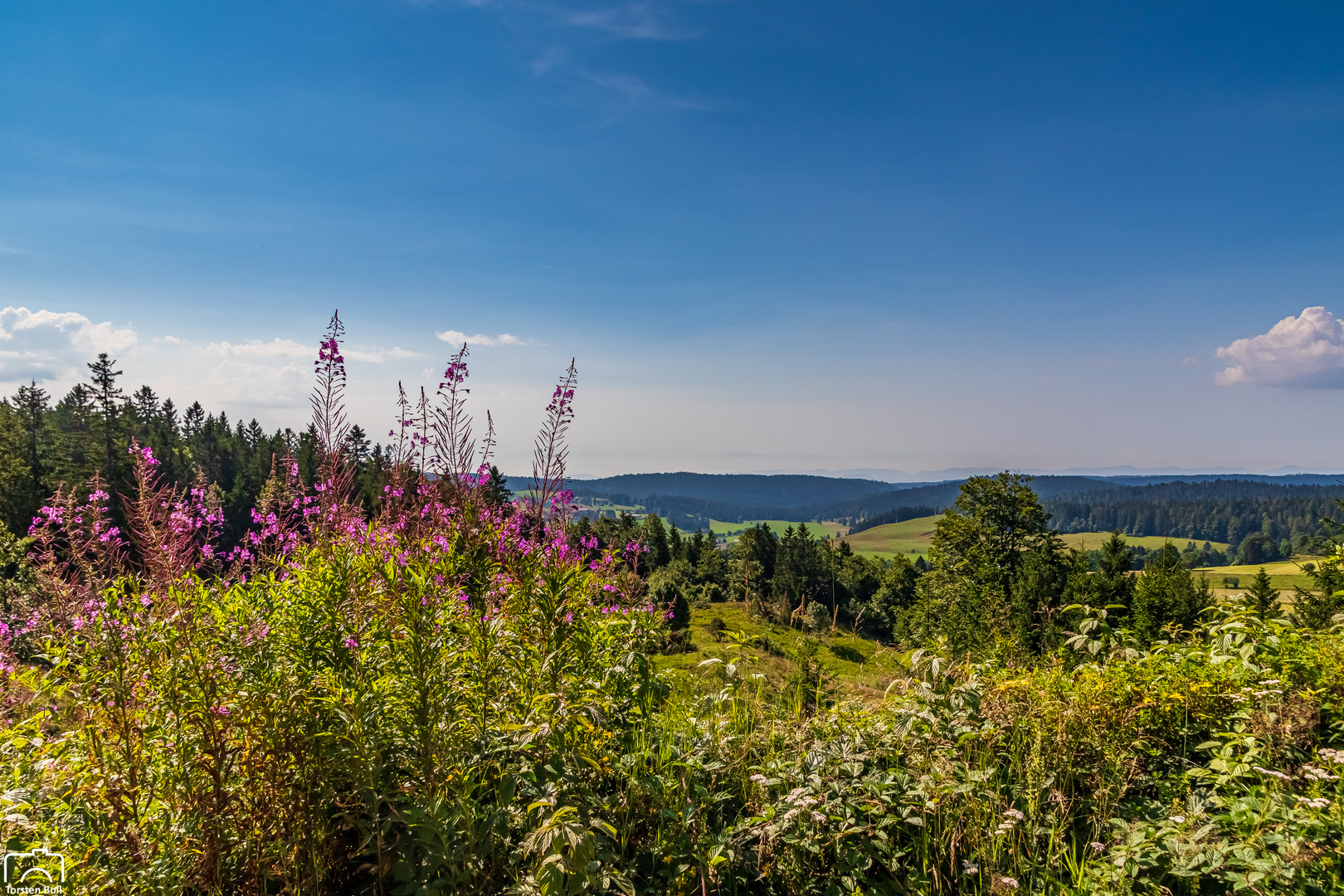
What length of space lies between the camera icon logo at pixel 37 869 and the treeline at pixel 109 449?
19.9m

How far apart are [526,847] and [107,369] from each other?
52.7 meters

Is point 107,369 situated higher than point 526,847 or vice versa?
point 107,369

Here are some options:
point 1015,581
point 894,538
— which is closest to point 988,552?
point 1015,581

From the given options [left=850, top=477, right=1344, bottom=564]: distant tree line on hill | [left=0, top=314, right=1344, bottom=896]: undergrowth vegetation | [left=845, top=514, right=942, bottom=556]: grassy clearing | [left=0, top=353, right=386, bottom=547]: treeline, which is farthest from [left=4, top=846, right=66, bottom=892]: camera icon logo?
[left=850, top=477, right=1344, bottom=564]: distant tree line on hill

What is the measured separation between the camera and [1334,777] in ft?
8.45

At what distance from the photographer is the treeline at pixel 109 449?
33.0 m

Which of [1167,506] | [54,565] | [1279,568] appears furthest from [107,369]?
[1167,506]

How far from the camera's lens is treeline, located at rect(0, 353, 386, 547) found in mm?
33000

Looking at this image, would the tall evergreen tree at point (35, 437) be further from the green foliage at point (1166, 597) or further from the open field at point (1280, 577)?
the open field at point (1280, 577)

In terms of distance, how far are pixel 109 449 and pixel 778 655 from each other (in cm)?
4515

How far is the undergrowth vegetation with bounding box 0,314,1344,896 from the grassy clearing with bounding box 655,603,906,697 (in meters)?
0.82

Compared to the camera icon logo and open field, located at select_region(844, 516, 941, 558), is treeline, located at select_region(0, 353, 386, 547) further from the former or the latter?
open field, located at select_region(844, 516, 941, 558)

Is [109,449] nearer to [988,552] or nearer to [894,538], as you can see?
Result: [988,552]

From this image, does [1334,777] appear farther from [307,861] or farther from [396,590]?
[307,861]
